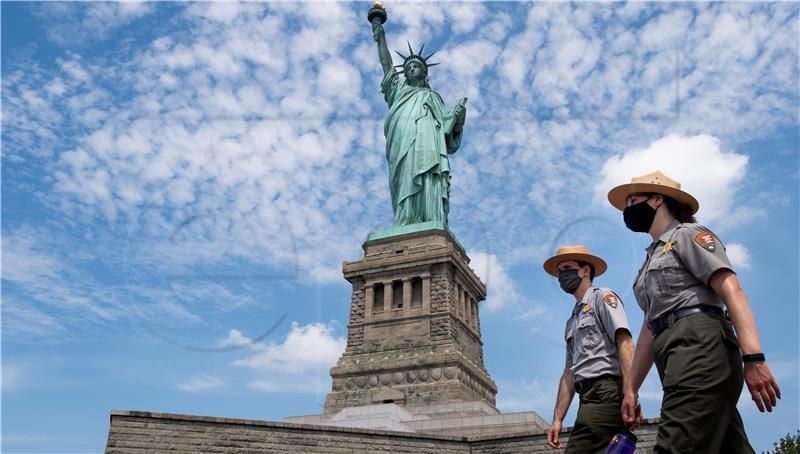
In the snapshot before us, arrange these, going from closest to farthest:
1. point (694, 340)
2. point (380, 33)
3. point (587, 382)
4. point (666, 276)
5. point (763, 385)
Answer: point (763, 385) → point (694, 340) → point (666, 276) → point (587, 382) → point (380, 33)

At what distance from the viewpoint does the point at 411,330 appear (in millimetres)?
33188

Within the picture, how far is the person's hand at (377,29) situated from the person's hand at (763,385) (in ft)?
131

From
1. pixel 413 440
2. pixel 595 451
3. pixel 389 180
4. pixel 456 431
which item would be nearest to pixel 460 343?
pixel 456 431

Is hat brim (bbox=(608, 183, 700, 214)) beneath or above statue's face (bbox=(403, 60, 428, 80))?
beneath

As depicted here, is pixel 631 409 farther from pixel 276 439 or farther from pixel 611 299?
pixel 276 439

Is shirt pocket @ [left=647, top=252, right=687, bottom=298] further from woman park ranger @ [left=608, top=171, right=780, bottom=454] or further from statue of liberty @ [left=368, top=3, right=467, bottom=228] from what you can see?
statue of liberty @ [left=368, top=3, right=467, bottom=228]

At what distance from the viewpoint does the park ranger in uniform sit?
19.6 feet

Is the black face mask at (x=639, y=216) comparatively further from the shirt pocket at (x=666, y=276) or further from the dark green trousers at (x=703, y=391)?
the dark green trousers at (x=703, y=391)

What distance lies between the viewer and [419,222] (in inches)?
1446

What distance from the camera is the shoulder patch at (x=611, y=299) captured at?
6.30m

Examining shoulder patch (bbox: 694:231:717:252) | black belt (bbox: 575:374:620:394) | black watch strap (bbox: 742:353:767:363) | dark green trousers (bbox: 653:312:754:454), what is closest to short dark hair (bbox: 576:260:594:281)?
black belt (bbox: 575:374:620:394)

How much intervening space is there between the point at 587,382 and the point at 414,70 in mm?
35944

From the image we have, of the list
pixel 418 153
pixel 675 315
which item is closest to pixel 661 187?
pixel 675 315

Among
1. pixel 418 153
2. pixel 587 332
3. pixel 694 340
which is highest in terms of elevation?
pixel 418 153
